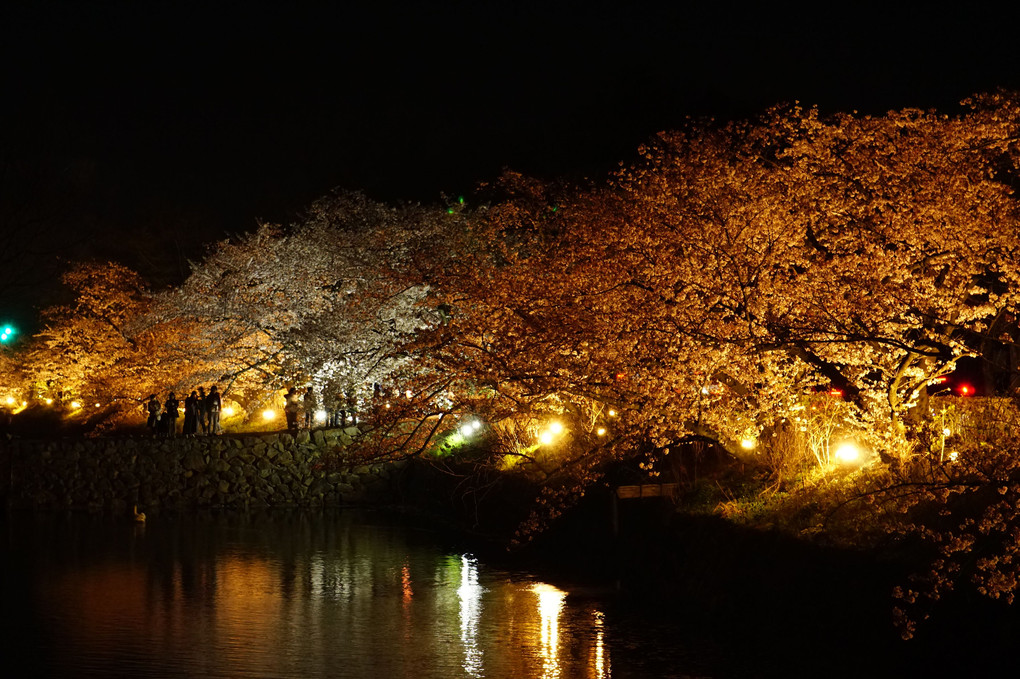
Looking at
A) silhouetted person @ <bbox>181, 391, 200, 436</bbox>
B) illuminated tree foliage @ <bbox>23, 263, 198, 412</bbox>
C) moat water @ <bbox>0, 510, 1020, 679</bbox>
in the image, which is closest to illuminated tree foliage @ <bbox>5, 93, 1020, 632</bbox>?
moat water @ <bbox>0, 510, 1020, 679</bbox>

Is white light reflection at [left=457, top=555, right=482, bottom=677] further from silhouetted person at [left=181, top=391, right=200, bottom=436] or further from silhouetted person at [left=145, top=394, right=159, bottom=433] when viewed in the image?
silhouetted person at [left=145, top=394, right=159, bottom=433]

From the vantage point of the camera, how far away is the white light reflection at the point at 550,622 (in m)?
11.3

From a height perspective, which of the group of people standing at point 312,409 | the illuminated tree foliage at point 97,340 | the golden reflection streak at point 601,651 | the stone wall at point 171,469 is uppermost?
the illuminated tree foliage at point 97,340

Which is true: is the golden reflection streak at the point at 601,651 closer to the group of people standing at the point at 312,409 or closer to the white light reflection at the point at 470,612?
the white light reflection at the point at 470,612

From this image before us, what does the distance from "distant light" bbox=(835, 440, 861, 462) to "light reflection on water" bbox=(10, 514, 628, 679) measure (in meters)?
4.01

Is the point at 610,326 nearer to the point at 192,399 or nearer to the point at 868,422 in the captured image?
the point at 868,422

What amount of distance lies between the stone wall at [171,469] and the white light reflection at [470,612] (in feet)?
30.6

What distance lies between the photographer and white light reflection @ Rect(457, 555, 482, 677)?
11.5 m

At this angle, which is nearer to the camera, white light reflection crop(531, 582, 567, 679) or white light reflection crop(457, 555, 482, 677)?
white light reflection crop(531, 582, 567, 679)

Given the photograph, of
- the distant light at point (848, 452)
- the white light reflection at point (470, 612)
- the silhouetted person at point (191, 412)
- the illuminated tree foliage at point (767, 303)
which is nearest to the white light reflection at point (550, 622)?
the white light reflection at point (470, 612)

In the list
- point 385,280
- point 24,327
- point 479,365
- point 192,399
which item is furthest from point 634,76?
point 24,327

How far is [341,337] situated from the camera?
25828 millimetres

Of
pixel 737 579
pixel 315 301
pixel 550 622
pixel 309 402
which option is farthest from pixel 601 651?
pixel 309 402

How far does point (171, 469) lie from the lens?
27.0 meters
